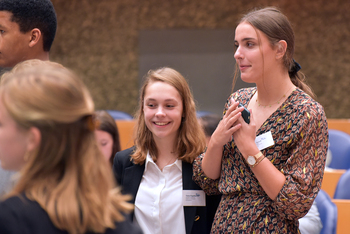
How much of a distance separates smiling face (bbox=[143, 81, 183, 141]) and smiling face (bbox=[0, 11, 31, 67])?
66cm

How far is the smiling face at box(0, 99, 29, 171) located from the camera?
0.95 meters

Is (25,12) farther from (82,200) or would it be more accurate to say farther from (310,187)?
(310,187)

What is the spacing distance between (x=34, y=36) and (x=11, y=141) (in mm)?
1105

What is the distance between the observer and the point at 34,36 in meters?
1.92

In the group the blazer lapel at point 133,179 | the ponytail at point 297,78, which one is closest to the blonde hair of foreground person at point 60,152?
the blazer lapel at point 133,179

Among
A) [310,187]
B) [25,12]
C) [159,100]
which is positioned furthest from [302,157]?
[25,12]

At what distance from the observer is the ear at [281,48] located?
164 centimetres

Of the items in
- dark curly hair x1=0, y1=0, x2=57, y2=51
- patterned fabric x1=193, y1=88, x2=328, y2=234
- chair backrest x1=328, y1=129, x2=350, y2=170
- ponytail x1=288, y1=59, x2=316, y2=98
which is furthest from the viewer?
chair backrest x1=328, y1=129, x2=350, y2=170

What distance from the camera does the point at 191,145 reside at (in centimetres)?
204

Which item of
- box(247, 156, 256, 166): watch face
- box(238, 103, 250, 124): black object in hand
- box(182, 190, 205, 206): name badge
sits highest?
box(238, 103, 250, 124): black object in hand

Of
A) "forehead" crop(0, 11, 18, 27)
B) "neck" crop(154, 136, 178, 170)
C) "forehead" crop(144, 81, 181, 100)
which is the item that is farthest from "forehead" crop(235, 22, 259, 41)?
"forehead" crop(0, 11, 18, 27)

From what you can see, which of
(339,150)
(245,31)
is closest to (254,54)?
(245,31)

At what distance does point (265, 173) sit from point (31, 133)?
911 millimetres

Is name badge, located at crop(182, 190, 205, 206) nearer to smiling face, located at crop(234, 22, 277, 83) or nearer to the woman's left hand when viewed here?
the woman's left hand
